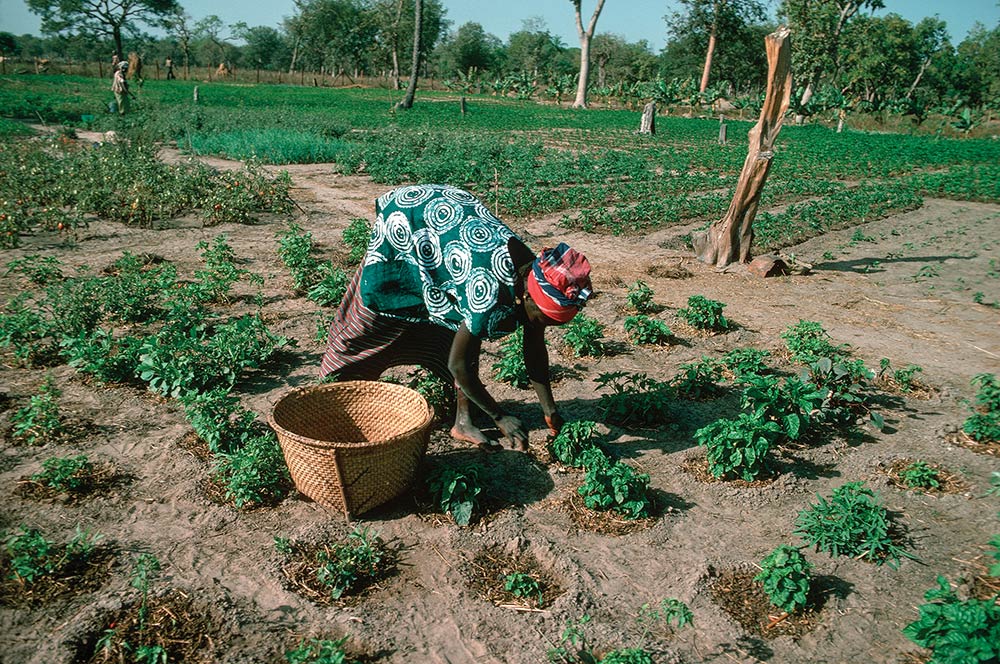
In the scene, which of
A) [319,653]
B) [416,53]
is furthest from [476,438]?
[416,53]

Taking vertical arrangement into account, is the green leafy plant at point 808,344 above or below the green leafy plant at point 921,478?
above

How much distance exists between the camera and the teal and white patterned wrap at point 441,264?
288 cm

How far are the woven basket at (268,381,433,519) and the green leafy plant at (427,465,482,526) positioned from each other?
14 cm

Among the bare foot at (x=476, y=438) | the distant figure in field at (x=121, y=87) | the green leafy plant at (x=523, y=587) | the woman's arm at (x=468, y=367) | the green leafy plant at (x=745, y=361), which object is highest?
the distant figure in field at (x=121, y=87)

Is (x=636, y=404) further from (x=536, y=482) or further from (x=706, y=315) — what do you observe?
(x=706, y=315)

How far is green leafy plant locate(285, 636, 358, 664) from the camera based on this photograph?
2150mm

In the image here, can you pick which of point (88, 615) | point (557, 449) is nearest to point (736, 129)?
point (557, 449)

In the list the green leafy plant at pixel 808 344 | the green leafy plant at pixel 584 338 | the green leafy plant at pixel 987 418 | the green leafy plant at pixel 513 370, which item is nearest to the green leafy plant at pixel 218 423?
the green leafy plant at pixel 513 370

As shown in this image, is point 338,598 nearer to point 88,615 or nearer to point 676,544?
point 88,615

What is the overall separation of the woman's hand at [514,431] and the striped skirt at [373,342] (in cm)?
50

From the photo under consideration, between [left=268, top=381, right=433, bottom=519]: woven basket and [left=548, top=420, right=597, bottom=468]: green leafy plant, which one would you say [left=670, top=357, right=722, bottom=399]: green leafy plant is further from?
[left=268, top=381, right=433, bottom=519]: woven basket

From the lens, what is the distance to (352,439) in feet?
11.4

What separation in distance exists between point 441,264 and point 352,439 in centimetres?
111

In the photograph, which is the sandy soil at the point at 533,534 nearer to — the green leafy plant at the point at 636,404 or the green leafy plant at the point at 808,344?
the green leafy plant at the point at 636,404
